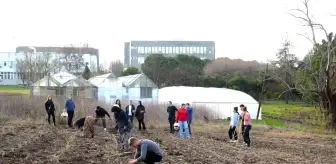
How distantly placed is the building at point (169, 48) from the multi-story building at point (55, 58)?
99.8ft

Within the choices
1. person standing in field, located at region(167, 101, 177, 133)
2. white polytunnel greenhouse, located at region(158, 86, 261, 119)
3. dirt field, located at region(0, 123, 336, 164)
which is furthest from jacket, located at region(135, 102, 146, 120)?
white polytunnel greenhouse, located at region(158, 86, 261, 119)

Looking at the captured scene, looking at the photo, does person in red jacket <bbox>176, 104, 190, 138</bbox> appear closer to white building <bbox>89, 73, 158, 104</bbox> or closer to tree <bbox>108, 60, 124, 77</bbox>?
white building <bbox>89, 73, 158, 104</bbox>

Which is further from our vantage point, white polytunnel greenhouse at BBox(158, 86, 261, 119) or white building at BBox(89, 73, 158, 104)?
white polytunnel greenhouse at BBox(158, 86, 261, 119)

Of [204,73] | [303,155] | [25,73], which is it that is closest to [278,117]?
[204,73]

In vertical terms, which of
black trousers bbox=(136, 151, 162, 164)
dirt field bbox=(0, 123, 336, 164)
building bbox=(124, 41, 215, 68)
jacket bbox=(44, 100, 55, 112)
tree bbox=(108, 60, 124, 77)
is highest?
building bbox=(124, 41, 215, 68)

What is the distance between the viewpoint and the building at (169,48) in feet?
439

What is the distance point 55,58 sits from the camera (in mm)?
85875

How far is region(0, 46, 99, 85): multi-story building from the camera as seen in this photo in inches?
3324

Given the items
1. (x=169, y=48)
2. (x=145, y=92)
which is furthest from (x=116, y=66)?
(x=145, y=92)

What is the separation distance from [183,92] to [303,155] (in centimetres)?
3467

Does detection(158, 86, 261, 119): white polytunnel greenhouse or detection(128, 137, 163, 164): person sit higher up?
detection(158, 86, 261, 119): white polytunnel greenhouse

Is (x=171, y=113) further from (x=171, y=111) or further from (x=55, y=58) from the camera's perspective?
(x=55, y=58)

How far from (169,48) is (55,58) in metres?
57.3

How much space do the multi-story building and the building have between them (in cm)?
3043
